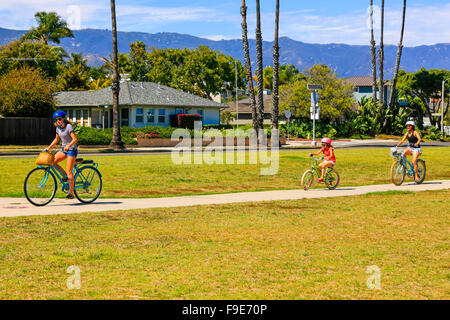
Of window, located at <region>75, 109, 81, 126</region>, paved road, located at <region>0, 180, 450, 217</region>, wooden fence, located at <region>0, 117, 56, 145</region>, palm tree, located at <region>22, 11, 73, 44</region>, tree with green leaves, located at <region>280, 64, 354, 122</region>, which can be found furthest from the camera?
palm tree, located at <region>22, 11, 73, 44</region>

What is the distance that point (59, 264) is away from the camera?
25.2 ft

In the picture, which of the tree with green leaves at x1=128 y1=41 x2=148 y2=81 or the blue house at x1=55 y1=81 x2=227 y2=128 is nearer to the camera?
the blue house at x1=55 y1=81 x2=227 y2=128

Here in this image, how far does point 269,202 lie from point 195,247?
627 centimetres

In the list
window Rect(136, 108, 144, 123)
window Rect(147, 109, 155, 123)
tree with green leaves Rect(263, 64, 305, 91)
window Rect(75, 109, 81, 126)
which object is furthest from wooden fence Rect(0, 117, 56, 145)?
tree with green leaves Rect(263, 64, 305, 91)

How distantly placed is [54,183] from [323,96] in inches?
2300

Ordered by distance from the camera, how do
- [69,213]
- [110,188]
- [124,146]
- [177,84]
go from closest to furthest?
[69,213] < [110,188] < [124,146] < [177,84]

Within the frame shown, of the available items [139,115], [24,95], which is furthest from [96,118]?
[24,95]

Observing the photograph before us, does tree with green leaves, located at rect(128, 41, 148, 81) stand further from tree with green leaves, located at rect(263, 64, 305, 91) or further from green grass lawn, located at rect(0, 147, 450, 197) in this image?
green grass lawn, located at rect(0, 147, 450, 197)

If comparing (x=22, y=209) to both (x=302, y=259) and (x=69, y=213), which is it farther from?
(x=302, y=259)

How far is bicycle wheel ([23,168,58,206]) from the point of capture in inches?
522

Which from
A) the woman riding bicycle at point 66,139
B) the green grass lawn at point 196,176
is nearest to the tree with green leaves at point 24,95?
the green grass lawn at point 196,176

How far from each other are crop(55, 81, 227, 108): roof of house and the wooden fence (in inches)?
483

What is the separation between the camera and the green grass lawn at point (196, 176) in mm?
18531
